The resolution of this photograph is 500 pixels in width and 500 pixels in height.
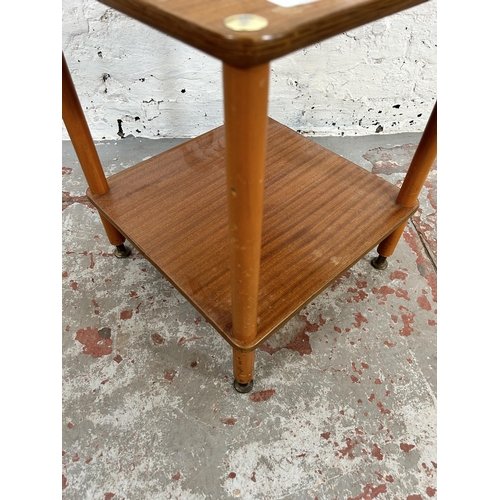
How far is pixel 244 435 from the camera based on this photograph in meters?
0.78

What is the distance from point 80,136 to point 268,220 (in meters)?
0.44

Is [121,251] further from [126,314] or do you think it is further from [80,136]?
[80,136]

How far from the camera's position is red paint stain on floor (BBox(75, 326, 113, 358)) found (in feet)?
2.92

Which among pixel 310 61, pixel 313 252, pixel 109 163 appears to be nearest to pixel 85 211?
pixel 109 163

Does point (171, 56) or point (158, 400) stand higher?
point (171, 56)

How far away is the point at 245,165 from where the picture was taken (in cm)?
40

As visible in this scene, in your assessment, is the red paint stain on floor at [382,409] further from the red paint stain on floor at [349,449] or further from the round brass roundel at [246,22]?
the round brass roundel at [246,22]

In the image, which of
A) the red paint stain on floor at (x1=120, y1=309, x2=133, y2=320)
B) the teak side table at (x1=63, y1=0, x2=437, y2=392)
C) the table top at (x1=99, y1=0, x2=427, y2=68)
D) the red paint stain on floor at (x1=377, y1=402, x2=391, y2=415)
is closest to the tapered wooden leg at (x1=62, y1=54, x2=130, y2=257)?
the teak side table at (x1=63, y1=0, x2=437, y2=392)

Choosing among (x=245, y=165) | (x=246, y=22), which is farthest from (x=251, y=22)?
(x=245, y=165)

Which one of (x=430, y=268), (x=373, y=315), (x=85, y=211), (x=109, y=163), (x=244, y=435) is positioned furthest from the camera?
(x=109, y=163)

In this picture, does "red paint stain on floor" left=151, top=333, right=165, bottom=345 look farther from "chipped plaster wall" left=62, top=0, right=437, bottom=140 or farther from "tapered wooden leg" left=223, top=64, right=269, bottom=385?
"chipped plaster wall" left=62, top=0, right=437, bottom=140

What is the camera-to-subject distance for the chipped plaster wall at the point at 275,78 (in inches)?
46.8

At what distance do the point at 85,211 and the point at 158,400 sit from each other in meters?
0.67

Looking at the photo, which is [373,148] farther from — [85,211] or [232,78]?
[232,78]
